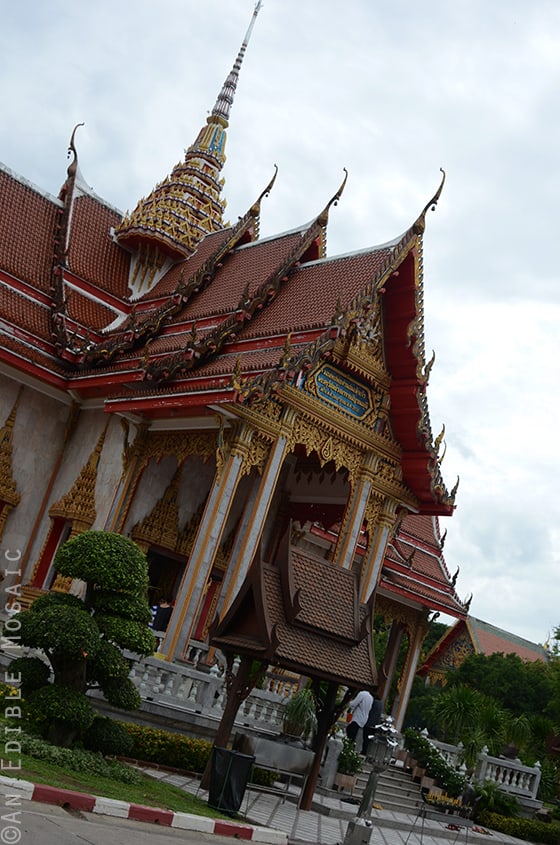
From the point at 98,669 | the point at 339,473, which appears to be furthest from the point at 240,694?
the point at 339,473

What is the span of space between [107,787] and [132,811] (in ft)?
1.93

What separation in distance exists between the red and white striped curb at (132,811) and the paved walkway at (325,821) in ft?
1.02

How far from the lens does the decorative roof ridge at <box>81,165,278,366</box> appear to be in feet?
51.9

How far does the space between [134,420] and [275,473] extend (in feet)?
9.12

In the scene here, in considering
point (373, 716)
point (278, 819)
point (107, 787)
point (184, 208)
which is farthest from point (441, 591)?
point (107, 787)

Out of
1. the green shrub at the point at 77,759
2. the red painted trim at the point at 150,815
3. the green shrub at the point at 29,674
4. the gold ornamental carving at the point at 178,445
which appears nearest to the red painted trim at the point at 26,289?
the gold ornamental carving at the point at 178,445

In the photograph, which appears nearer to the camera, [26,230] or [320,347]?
[320,347]

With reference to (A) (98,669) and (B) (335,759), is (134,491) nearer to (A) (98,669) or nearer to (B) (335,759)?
(B) (335,759)

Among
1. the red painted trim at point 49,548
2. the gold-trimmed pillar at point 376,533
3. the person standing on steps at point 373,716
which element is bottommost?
the person standing on steps at point 373,716

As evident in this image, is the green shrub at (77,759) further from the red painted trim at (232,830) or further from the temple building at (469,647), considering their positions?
the temple building at (469,647)

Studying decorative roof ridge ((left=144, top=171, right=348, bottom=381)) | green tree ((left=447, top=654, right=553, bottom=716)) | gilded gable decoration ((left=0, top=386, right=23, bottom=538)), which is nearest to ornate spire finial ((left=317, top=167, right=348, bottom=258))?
decorative roof ridge ((left=144, top=171, right=348, bottom=381))

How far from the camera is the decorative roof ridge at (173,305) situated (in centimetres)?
1583

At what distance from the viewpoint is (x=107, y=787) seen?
268 inches

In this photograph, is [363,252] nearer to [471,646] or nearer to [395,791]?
[395,791]
